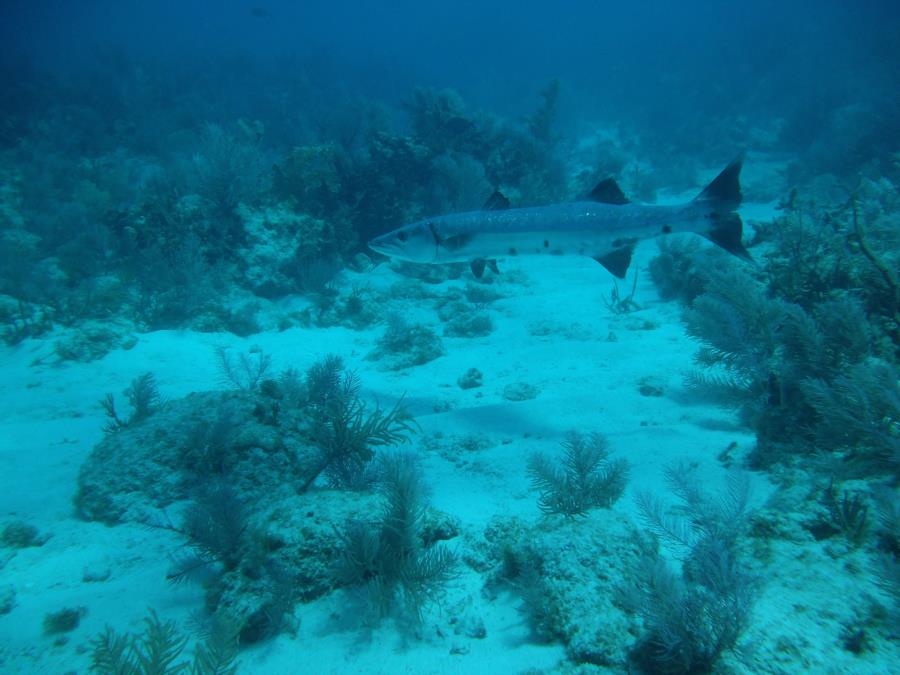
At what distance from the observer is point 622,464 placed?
12.7 ft

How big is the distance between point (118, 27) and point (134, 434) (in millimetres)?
152054

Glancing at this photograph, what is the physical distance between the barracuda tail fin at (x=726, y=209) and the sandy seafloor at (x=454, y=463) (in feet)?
6.63

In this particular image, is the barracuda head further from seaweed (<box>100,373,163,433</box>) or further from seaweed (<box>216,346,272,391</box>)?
seaweed (<box>100,373,163,433</box>)

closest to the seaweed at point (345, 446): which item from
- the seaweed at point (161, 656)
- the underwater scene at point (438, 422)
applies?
the underwater scene at point (438, 422)

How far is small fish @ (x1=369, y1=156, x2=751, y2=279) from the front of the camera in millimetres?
5004

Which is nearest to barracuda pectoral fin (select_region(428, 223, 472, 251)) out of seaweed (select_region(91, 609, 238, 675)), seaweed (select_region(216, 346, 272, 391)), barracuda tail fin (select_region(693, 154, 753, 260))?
barracuda tail fin (select_region(693, 154, 753, 260))

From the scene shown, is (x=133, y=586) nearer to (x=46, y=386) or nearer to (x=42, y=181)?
(x=46, y=386)

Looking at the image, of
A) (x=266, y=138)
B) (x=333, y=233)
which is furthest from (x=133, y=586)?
(x=266, y=138)

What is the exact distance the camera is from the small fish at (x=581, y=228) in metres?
5.00

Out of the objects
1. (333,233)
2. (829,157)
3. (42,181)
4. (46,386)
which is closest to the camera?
(46,386)

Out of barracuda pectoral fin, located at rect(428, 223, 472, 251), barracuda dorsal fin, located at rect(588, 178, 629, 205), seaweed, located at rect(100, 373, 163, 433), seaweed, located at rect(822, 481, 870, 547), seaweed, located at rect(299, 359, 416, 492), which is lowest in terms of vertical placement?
seaweed, located at rect(822, 481, 870, 547)

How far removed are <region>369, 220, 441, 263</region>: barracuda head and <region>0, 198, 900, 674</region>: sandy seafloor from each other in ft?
6.84

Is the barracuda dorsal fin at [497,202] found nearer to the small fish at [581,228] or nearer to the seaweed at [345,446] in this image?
the small fish at [581,228]

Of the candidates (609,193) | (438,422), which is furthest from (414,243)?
(609,193)
